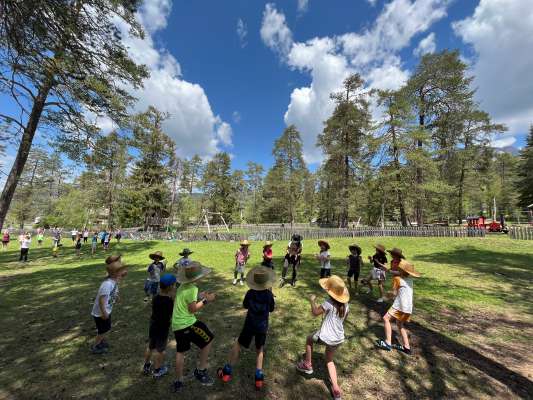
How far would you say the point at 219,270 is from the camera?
1170 cm

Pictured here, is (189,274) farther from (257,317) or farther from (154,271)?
(154,271)

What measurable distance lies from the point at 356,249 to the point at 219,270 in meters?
6.92

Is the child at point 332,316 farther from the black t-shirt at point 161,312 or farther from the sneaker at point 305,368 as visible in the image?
the black t-shirt at point 161,312

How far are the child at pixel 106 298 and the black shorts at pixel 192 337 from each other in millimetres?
1650

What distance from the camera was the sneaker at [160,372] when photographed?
3.80 meters

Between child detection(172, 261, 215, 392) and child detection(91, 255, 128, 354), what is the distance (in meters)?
1.48

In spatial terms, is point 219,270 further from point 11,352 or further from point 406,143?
point 406,143

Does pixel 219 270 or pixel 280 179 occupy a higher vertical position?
pixel 280 179

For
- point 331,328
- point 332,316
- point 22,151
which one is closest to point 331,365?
point 331,328

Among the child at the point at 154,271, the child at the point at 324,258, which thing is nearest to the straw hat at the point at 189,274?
the child at the point at 154,271

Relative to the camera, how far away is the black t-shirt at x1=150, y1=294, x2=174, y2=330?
145 inches

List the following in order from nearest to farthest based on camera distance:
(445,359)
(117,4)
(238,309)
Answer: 1. (445,359)
2. (238,309)
3. (117,4)

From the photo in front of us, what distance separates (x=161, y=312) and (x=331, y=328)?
2.58 meters

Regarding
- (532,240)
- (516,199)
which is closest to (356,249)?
(532,240)
